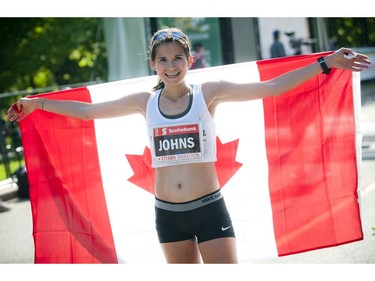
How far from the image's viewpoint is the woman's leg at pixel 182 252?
446 cm

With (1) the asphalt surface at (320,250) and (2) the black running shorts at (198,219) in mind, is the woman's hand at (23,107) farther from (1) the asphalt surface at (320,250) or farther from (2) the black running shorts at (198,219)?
(1) the asphalt surface at (320,250)

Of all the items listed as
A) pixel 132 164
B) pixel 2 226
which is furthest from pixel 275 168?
pixel 2 226

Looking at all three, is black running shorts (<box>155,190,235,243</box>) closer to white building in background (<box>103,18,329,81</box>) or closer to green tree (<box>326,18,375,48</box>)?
white building in background (<box>103,18,329,81</box>)

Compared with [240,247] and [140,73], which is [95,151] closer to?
[240,247]

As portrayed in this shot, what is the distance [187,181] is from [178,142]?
0.24 m

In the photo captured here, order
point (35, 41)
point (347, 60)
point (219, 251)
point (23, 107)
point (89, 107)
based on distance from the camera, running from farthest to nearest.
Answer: point (35, 41) < point (23, 107) < point (89, 107) < point (347, 60) < point (219, 251)

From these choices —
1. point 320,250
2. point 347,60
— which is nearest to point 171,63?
point 347,60

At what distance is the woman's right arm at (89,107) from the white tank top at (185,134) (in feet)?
0.59

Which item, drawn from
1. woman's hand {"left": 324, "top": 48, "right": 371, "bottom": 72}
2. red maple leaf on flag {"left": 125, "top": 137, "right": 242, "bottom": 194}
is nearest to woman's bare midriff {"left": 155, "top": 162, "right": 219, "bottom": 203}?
woman's hand {"left": 324, "top": 48, "right": 371, "bottom": 72}

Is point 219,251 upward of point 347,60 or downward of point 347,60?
downward

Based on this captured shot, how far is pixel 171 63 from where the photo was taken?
4336mm

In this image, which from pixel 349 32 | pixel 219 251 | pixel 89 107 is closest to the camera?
pixel 219 251

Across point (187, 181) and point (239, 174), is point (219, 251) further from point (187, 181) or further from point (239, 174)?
point (239, 174)
